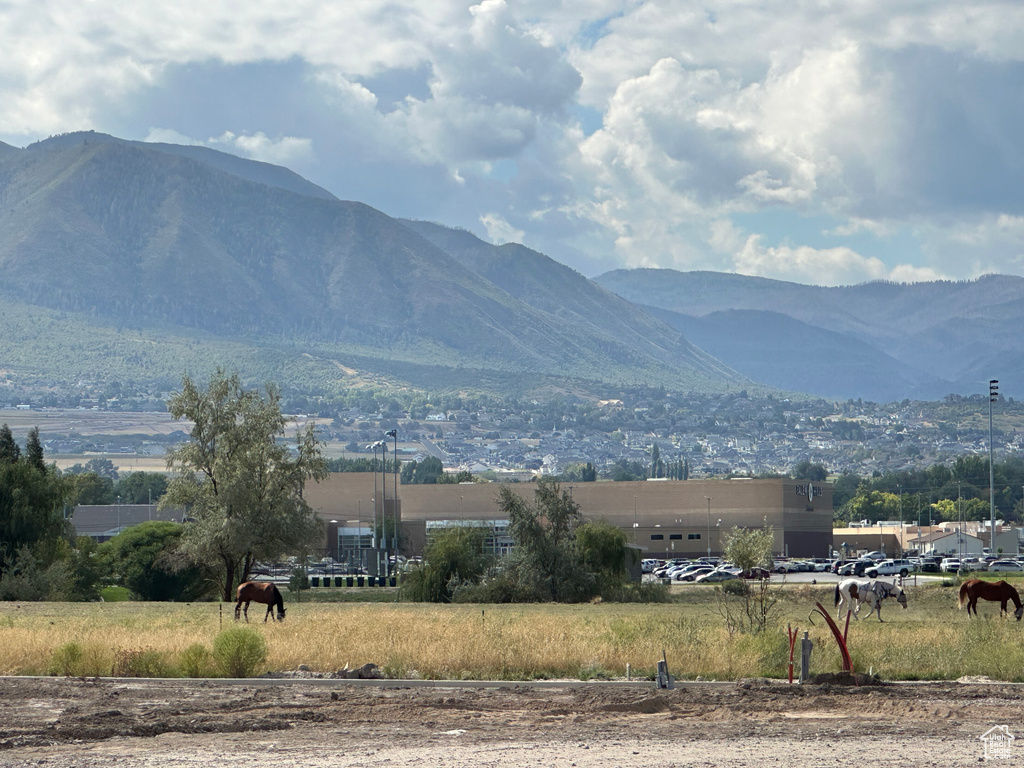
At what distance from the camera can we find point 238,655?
24.1 m

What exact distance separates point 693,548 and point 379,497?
3261 cm

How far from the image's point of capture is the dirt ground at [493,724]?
636 inches

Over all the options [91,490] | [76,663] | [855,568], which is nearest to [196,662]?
[76,663]

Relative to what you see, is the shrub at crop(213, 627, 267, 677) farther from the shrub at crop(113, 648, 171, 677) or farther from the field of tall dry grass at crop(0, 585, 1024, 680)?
the shrub at crop(113, 648, 171, 677)

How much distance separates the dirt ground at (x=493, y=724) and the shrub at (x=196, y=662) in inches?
41.0

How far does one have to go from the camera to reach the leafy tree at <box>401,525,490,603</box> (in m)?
65.8

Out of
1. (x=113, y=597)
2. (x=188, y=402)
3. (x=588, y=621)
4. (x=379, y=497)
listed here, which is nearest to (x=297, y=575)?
(x=113, y=597)

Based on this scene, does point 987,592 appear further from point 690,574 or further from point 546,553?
point 690,574

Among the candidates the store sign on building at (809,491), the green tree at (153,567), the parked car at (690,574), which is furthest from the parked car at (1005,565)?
the green tree at (153,567)

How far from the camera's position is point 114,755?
1656 centimetres

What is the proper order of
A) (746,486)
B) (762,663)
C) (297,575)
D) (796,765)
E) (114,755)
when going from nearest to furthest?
(796,765), (114,755), (762,663), (297,575), (746,486)

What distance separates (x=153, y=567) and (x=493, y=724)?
51.5 meters

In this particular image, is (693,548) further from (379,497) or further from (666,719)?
(666,719)

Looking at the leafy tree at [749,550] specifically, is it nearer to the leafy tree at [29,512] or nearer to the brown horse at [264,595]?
the leafy tree at [29,512]
